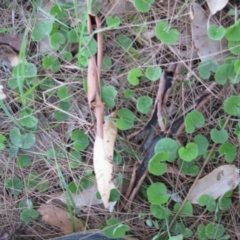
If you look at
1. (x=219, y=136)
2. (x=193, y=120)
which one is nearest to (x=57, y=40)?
(x=193, y=120)

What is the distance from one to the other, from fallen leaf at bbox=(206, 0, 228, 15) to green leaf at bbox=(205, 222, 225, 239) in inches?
28.7

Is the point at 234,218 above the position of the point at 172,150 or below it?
below

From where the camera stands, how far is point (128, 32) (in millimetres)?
1719

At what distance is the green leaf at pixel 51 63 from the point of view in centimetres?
172

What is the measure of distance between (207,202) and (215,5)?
67 centimetres

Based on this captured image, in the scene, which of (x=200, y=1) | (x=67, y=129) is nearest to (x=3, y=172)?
(x=67, y=129)

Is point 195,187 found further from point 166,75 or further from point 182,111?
point 166,75

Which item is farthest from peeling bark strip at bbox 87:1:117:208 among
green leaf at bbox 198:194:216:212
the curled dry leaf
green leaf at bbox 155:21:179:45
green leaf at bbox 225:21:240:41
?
green leaf at bbox 225:21:240:41

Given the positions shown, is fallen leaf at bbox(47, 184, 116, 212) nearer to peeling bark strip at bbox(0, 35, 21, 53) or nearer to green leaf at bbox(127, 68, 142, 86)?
green leaf at bbox(127, 68, 142, 86)

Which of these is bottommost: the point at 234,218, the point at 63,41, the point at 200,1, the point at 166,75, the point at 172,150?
the point at 234,218

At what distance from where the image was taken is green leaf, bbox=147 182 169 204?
1641 millimetres

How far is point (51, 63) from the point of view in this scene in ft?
5.68

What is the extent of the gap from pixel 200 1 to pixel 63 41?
1.64 ft

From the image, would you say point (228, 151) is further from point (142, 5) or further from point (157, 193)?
point (142, 5)
